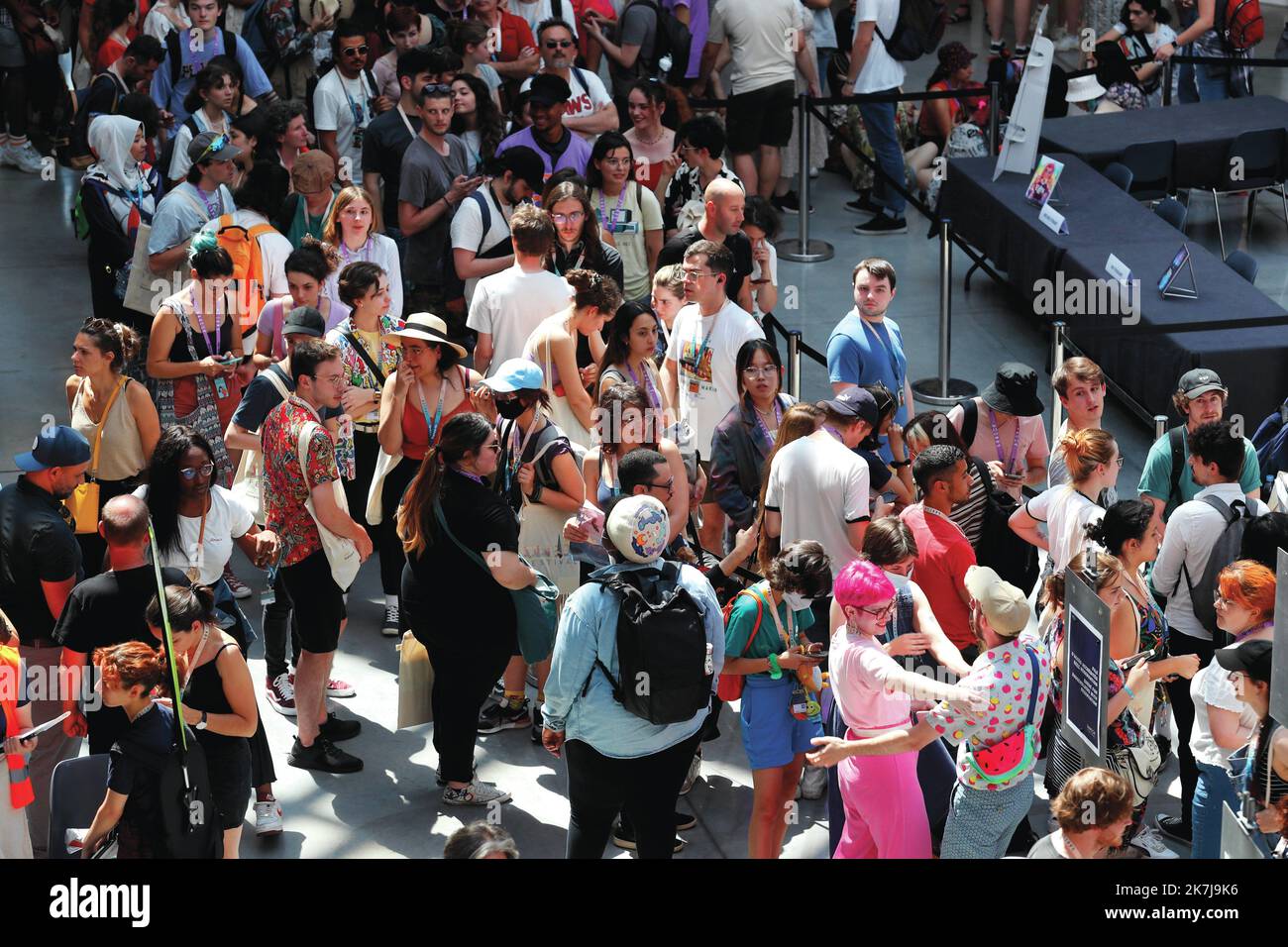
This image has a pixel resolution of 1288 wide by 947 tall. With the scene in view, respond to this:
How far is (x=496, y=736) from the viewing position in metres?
7.00

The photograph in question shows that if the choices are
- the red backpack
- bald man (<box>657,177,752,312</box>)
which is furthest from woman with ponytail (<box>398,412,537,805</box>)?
the red backpack

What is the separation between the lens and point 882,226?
42.0 ft

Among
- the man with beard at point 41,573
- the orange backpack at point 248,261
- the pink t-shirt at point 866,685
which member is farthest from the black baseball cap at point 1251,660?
the orange backpack at point 248,261

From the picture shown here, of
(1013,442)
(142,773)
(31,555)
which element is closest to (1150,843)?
(1013,442)

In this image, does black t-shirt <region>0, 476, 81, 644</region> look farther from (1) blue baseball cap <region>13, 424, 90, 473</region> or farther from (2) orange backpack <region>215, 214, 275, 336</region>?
(2) orange backpack <region>215, 214, 275, 336</region>

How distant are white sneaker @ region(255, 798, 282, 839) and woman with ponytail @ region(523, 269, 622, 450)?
2.09m

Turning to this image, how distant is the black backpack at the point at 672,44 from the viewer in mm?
12211

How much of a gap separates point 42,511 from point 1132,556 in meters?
3.89

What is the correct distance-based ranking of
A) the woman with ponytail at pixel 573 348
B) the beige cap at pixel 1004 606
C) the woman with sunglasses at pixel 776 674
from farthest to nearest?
the woman with ponytail at pixel 573 348 < the woman with sunglasses at pixel 776 674 < the beige cap at pixel 1004 606

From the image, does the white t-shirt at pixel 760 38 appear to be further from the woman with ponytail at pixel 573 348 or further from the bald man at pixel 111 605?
the bald man at pixel 111 605

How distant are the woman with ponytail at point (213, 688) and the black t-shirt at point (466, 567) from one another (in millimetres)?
863

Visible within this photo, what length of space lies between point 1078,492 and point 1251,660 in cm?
150
